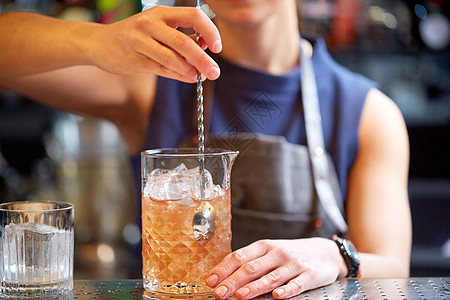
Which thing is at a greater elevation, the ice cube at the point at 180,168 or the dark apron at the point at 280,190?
the ice cube at the point at 180,168

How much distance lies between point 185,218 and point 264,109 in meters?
0.85

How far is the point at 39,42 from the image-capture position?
1.12 meters

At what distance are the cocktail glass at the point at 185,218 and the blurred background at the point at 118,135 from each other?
192cm

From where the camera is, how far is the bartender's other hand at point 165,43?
876 millimetres

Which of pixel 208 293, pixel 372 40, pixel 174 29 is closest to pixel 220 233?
pixel 208 293

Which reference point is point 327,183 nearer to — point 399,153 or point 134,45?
point 399,153

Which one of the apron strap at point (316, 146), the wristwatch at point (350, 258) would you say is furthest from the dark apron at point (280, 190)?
the wristwatch at point (350, 258)

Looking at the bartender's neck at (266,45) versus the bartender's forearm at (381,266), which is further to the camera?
the bartender's neck at (266,45)

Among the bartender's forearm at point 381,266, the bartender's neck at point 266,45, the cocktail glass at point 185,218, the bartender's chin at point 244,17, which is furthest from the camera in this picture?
the bartender's neck at point 266,45

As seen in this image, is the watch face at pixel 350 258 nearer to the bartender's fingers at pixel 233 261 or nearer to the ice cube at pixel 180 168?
the bartender's fingers at pixel 233 261

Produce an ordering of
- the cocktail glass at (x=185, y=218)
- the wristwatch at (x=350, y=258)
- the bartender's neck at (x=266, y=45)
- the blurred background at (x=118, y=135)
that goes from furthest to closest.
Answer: the blurred background at (x=118, y=135), the bartender's neck at (x=266, y=45), the wristwatch at (x=350, y=258), the cocktail glass at (x=185, y=218)

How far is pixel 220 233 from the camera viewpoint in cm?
87

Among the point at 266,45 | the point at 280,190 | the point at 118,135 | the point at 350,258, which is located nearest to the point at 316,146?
the point at 280,190

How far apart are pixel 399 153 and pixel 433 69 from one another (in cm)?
168
